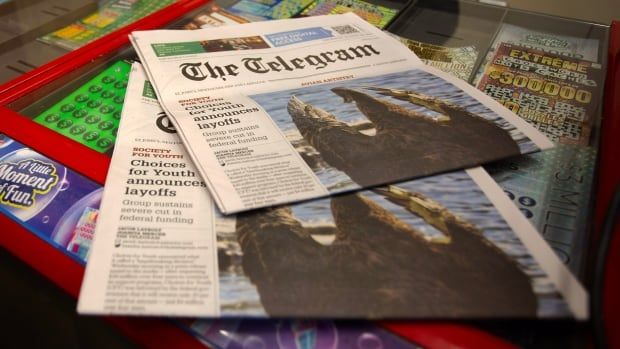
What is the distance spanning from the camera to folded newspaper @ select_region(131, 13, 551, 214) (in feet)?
1.38

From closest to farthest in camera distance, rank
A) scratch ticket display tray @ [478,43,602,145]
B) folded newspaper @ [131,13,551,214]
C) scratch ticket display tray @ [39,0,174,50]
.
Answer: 1. folded newspaper @ [131,13,551,214]
2. scratch ticket display tray @ [478,43,602,145]
3. scratch ticket display tray @ [39,0,174,50]

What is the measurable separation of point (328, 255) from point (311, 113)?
0.18 meters

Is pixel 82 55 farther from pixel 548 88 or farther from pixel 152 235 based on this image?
pixel 548 88

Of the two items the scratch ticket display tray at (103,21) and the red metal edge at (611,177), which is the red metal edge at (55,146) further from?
the red metal edge at (611,177)

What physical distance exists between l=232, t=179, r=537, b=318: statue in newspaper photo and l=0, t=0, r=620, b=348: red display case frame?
2 cm

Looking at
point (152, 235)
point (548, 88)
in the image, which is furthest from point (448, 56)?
point (152, 235)

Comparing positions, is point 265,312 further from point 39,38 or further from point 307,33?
point 39,38

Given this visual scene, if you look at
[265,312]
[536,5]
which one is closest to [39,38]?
[265,312]

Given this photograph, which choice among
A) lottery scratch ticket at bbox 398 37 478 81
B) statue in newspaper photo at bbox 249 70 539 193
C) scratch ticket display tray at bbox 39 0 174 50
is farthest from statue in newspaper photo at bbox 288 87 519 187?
scratch ticket display tray at bbox 39 0 174 50

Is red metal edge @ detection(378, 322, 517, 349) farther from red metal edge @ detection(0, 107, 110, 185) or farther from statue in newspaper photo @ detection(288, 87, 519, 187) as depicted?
red metal edge @ detection(0, 107, 110, 185)

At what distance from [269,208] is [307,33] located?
0.34m

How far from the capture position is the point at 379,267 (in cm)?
35

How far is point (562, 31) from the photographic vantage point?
2.32 feet

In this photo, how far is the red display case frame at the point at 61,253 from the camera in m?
0.32
